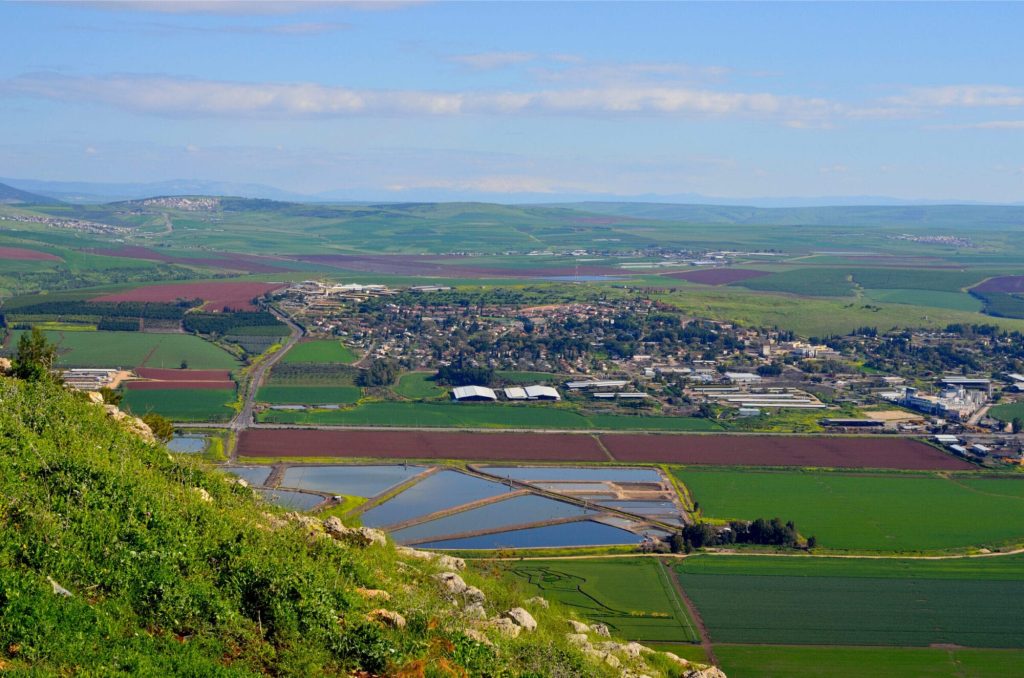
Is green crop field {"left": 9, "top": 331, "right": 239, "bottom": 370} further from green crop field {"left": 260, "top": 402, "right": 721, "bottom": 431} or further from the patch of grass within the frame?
the patch of grass

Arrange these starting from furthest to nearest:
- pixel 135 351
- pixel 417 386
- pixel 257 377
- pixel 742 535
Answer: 1. pixel 135 351
2. pixel 417 386
3. pixel 257 377
4. pixel 742 535

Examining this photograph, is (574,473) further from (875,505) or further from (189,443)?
(189,443)

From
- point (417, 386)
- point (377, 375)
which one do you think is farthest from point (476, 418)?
point (377, 375)

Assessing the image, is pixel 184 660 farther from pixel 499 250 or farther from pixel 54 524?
pixel 499 250

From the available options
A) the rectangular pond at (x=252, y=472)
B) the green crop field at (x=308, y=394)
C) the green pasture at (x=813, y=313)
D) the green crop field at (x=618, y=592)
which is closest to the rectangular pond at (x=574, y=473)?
the rectangular pond at (x=252, y=472)

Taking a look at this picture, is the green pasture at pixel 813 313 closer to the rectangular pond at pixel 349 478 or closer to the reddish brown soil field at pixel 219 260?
the reddish brown soil field at pixel 219 260

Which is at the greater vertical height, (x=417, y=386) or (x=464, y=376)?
(x=464, y=376)

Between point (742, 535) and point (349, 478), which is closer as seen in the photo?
point (742, 535)

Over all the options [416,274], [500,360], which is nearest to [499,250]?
[416,274]
